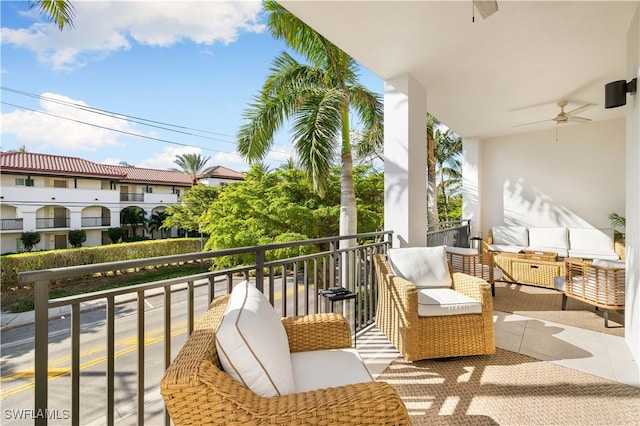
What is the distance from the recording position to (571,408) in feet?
6.59

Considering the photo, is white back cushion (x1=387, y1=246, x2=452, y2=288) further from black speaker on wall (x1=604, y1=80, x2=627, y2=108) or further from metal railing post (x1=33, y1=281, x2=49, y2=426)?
metal railing post (x1=33, y1=281, x2=49, y2=426)

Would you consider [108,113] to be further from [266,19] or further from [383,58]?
[383,58]

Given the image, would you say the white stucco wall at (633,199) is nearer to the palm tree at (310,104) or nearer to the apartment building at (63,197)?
the palm tree at (310,104)

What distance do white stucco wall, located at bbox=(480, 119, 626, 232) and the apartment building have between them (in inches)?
806

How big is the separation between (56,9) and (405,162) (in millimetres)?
4502

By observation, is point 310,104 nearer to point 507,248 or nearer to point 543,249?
point 507,248

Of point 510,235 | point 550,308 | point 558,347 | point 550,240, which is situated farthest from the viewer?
point 510,235

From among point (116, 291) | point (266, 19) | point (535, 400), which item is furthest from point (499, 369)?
point (266, 19)

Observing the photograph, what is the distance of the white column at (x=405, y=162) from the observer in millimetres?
3746

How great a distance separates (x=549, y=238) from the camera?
239 inches

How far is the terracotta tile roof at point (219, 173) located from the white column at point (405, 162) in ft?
72.6

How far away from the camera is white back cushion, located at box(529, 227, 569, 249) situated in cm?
597

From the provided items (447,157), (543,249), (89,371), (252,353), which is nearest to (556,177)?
(543,249)

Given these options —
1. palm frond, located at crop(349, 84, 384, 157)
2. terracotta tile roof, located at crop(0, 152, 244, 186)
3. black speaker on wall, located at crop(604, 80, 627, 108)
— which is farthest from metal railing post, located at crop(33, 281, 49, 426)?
terracotta tile roof, located at crop(0, 152, 244, 186)
